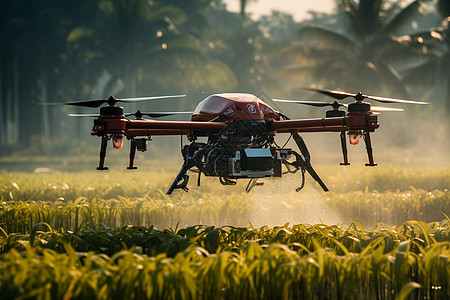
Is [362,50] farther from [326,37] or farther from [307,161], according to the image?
[307,161]

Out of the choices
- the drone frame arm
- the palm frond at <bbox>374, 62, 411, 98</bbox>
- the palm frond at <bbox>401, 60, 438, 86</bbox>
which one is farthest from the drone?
the palm frond at <bbox>401, 60, 438, 86</bbox>

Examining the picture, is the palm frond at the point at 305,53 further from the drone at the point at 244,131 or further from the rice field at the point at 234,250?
the drone at the point at 244,131

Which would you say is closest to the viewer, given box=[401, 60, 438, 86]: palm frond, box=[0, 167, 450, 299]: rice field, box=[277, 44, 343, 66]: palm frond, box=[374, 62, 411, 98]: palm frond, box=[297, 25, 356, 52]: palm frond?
box=[0, 167, 450, 299]: rice field

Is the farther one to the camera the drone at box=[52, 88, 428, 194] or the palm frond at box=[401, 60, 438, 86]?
the palm frond at box=[401, 60, 438, 86]

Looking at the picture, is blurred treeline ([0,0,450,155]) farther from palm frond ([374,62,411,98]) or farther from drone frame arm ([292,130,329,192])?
drone frame arm ([292,130,329,192])

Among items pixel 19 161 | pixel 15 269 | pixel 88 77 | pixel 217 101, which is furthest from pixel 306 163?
pixel 88 77

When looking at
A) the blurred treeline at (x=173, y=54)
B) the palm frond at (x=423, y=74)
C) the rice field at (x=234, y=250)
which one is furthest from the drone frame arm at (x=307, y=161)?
the palm frond at (x=423, y=74)
